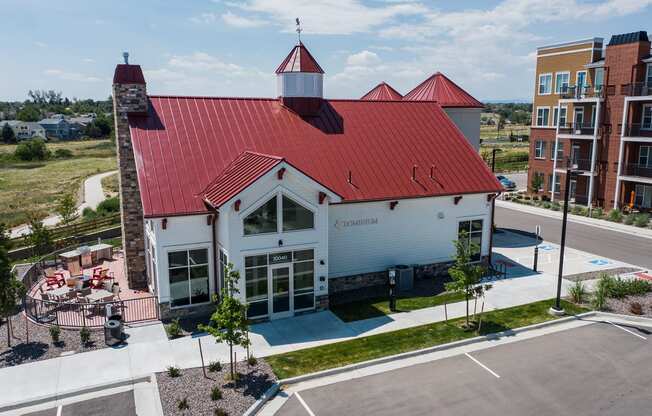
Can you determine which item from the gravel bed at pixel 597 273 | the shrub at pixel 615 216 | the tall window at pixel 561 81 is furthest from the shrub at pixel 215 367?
the tall window at pixel 561 81

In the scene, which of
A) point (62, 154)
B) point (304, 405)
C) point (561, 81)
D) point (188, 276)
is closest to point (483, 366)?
point (304, 405)

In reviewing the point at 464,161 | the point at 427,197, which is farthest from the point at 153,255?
the point at 464,161

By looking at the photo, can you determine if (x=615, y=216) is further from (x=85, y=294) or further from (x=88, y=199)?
(x=88, y=199)

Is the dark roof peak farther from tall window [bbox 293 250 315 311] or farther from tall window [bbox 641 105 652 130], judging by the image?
tall window [bbox 293 250 315 311]

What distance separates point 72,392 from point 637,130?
38872 mm

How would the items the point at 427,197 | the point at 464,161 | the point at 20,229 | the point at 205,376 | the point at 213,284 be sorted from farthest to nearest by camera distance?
1. the point at 20,229
2. the point at 464,161
3. the point at 427,197
4. the point at 213,284
5. the point at 205,376

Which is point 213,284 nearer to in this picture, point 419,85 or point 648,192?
point 419,85

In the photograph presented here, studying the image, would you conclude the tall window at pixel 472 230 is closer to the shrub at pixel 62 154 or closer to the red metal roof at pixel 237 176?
the red metal roof at pixel 237 176

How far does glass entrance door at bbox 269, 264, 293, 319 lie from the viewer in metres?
Answer: 18.6

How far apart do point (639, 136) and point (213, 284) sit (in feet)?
108

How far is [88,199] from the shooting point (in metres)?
54.9

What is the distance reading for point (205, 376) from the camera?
14.5m

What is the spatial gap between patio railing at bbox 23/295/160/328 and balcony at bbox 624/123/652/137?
3498 centimetres

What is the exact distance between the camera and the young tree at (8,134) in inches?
4966
